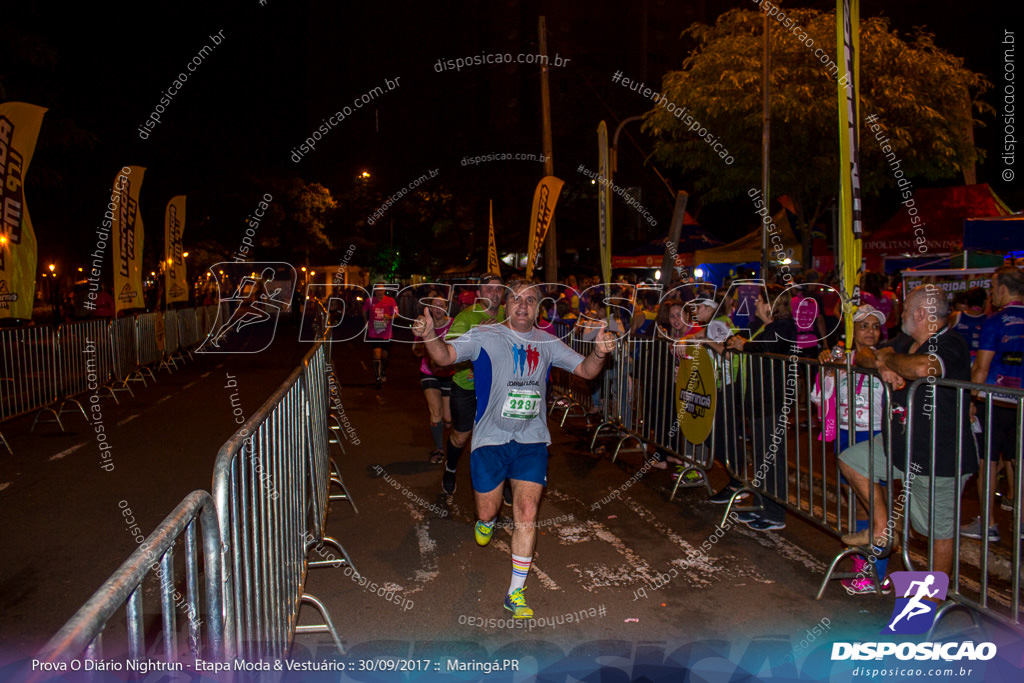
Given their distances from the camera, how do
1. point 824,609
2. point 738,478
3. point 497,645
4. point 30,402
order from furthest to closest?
point 30,402, point 738,478, point 824,609, point 497,645

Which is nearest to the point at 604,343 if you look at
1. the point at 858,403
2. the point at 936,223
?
the point at 858,403

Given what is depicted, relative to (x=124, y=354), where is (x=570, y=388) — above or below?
below

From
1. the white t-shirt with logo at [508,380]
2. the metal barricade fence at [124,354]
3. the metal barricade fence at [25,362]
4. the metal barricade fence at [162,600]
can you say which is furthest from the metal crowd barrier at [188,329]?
the metal barricade fence at [162,600]

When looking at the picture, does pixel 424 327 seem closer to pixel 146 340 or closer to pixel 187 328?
pixel 146 340

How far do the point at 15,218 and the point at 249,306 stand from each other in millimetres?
26929

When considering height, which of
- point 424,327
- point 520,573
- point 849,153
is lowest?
point 520,573

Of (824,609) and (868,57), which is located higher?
(868,57)

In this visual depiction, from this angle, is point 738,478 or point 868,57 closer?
point 738,478

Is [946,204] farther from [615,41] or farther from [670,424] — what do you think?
[615,41]

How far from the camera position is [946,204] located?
14578 mm

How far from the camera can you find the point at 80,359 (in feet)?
43.0

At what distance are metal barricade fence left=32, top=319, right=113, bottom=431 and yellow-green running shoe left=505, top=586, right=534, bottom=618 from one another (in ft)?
30.1

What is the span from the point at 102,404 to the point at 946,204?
16.2 meters

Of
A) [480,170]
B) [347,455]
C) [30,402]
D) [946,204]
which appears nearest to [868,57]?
[946,204]
